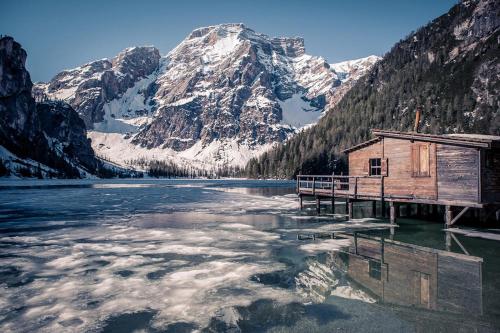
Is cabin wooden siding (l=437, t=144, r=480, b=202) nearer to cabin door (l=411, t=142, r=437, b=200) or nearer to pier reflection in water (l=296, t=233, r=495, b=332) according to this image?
cabin door (l=411, t=142, r=437, b=200)

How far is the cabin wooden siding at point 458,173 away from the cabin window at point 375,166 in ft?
23.0

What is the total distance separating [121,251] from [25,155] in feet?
699

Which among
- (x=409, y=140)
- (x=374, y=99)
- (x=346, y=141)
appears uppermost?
(x=374, y=99)

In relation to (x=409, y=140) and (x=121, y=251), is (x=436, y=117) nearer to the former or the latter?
(x=409, y=140)

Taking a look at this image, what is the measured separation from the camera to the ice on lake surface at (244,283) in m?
8.88

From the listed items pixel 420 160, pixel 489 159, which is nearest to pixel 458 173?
pixel 489 159

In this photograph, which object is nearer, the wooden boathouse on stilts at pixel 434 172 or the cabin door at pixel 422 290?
the cabin door at pixel 422 290

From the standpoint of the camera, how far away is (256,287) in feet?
38.1

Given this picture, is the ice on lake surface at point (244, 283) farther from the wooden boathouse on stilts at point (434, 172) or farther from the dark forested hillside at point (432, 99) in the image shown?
the dark forested hillside at point (432, 99)

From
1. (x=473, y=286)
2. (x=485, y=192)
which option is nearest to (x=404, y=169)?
(x=485, y=192)

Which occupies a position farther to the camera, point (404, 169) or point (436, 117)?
point (436, 117)

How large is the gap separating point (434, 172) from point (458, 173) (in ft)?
5.37

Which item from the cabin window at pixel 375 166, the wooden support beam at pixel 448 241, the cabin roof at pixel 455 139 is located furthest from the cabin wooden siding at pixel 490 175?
the cabin window at pixel 375 166

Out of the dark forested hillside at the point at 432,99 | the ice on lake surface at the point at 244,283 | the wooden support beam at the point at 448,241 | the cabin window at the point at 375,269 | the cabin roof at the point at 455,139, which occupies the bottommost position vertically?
the ice on lake surface at the point at 244,283
